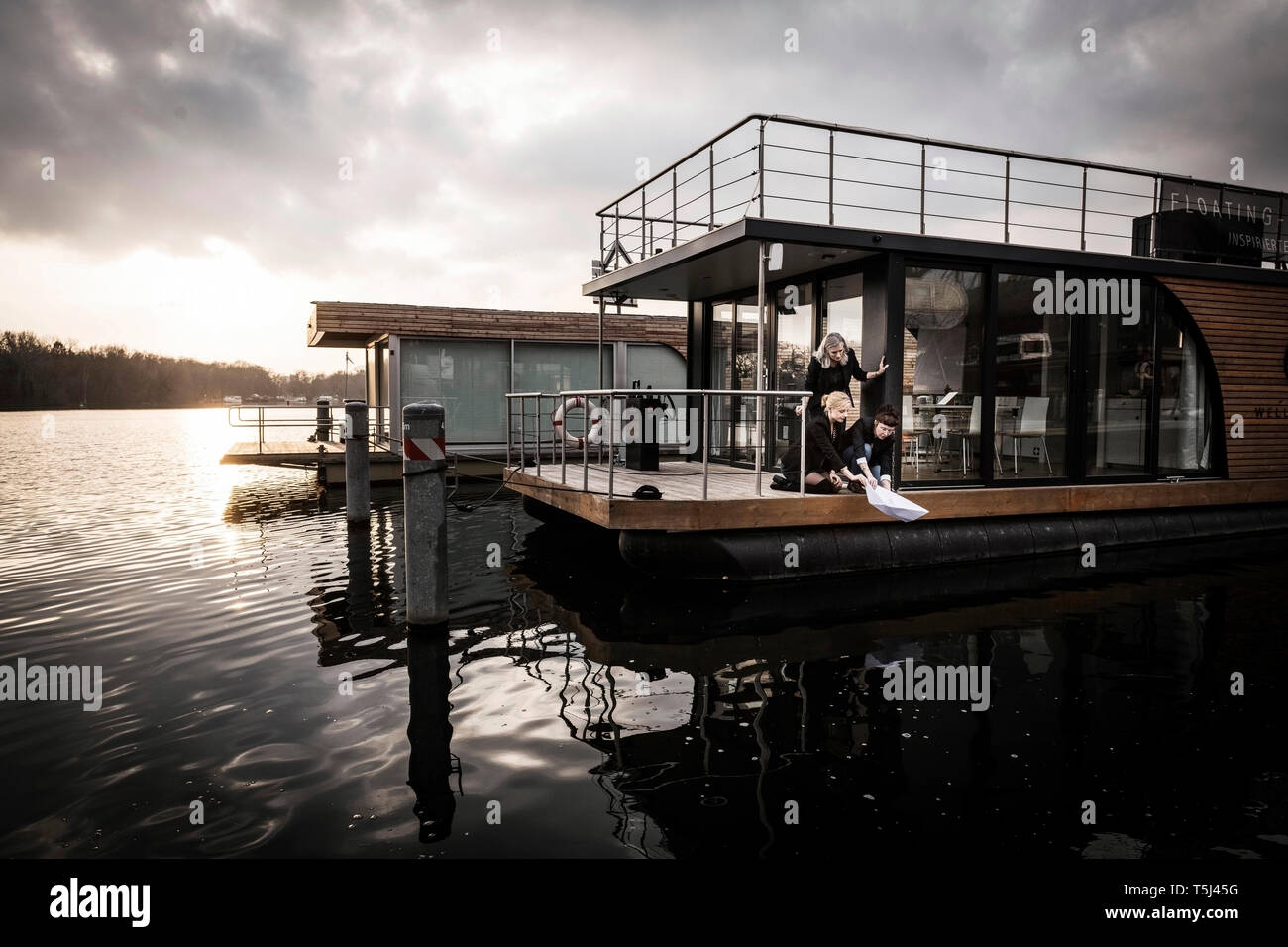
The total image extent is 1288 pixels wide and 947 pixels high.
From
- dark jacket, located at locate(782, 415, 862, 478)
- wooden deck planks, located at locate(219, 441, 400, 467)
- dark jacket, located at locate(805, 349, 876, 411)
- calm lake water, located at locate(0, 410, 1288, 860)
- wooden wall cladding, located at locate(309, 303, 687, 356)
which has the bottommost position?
calm lake water, located at locate(0, 410, 1288, 860)

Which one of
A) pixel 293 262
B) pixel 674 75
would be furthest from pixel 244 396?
pixel 674 75

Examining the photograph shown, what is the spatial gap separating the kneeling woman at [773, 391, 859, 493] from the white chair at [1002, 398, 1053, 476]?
9.00 ft

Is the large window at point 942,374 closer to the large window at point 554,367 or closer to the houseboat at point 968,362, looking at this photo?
the houseboat at point 968,362

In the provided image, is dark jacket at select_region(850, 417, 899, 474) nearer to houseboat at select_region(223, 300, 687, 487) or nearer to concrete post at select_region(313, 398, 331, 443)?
houseboat at select_region(223, 300, 687, 487)

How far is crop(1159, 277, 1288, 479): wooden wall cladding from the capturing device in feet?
36.5

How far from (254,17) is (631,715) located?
14.3 m

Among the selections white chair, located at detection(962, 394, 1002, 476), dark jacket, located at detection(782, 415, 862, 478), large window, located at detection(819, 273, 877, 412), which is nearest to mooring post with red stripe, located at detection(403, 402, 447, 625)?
dark jacket, located at detection(782, 415, 862, 478)

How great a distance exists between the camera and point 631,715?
15.3 feet

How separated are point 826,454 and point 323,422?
13.3m

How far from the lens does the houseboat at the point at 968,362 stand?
824cm

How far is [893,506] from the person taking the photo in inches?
319

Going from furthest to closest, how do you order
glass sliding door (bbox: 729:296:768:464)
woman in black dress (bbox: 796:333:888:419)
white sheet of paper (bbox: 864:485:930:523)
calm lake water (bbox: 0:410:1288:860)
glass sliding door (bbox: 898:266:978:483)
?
glass sliding door (bbox: 729:296:768:464)
glass sliding door (bbox: 898:266:978:483)
woman in black dress (bbox: 796:333:888:419)
white sheet of paper (bbox: 864:485:930:523)
calm lake water (bbox: 0:410:1288:860)

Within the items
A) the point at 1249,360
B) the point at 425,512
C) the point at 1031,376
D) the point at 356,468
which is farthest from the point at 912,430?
the point at 356,468

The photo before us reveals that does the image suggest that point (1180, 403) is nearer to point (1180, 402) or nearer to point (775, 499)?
point (1180, 402)
